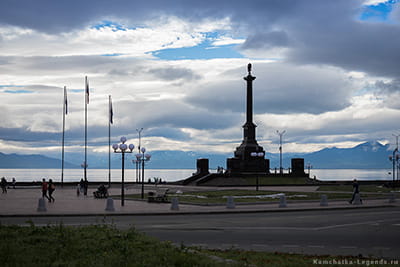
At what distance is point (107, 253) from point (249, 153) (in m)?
72.5

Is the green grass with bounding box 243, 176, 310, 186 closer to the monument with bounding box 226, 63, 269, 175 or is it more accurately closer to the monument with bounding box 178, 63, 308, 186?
the monument with bounding box 178, 63, 308, 186

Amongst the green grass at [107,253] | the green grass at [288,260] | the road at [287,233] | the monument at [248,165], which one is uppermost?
the monument at [248,165]

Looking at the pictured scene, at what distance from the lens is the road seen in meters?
14.9

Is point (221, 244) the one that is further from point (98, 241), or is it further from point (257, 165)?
point (257, 165)

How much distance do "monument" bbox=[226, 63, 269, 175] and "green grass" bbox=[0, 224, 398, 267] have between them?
6830 centimetres

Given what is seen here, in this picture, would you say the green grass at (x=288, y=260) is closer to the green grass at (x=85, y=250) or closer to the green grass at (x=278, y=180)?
the green grass at (x=85, y=250)

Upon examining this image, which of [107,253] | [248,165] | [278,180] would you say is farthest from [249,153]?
[107,253]

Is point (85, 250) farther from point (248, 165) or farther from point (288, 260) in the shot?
point (248, 165)

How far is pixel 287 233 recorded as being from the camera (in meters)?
18.6

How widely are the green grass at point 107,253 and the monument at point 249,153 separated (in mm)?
68300

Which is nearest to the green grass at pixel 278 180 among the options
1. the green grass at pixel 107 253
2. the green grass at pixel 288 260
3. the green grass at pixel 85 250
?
the green grass at pixel 85 250

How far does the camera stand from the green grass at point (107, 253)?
10375mm

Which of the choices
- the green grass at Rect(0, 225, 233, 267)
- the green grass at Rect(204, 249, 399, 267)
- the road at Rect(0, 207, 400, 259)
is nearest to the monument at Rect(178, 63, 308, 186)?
the road at Rect(0, 207, 400, 259)

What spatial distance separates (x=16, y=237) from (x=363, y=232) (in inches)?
473
